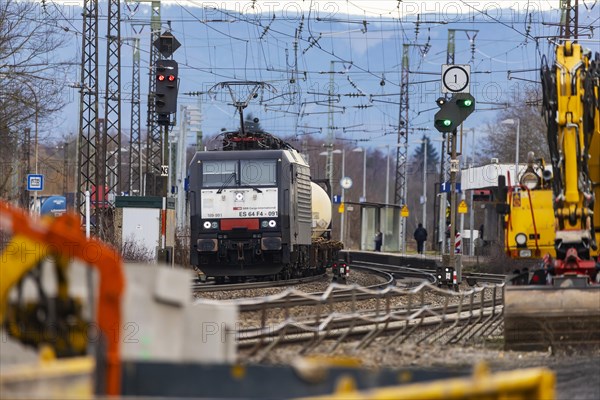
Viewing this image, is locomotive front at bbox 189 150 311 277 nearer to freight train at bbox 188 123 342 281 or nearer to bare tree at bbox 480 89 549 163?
freight train at bbox 188 123 342 281

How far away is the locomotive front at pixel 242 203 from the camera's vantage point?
31312mm

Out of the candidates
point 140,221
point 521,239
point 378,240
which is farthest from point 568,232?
point 378,240

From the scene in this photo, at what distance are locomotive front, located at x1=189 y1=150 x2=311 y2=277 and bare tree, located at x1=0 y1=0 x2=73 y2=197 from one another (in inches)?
183

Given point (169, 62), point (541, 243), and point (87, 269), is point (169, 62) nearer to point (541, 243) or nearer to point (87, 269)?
point (541, 243)

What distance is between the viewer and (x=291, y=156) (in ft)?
105

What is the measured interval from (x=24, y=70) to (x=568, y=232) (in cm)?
2105

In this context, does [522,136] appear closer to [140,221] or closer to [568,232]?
[140,221]

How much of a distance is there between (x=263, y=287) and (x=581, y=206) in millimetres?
14099

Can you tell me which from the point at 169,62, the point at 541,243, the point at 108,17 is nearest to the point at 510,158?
the point at 108,17

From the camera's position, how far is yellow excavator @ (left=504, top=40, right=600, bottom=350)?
14203 mm

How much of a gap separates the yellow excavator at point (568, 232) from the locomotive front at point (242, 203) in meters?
15.3

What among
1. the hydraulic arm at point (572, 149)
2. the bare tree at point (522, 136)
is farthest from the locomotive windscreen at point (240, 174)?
the bare tree at point (522, 136)

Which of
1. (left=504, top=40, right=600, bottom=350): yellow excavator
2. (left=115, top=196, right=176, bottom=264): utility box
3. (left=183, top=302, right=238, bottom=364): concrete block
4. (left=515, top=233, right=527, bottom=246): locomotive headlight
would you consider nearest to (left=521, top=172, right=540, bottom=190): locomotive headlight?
(left=504, top=40, right=600, bottom=350): yellow excavator

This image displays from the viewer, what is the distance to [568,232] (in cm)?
1530
